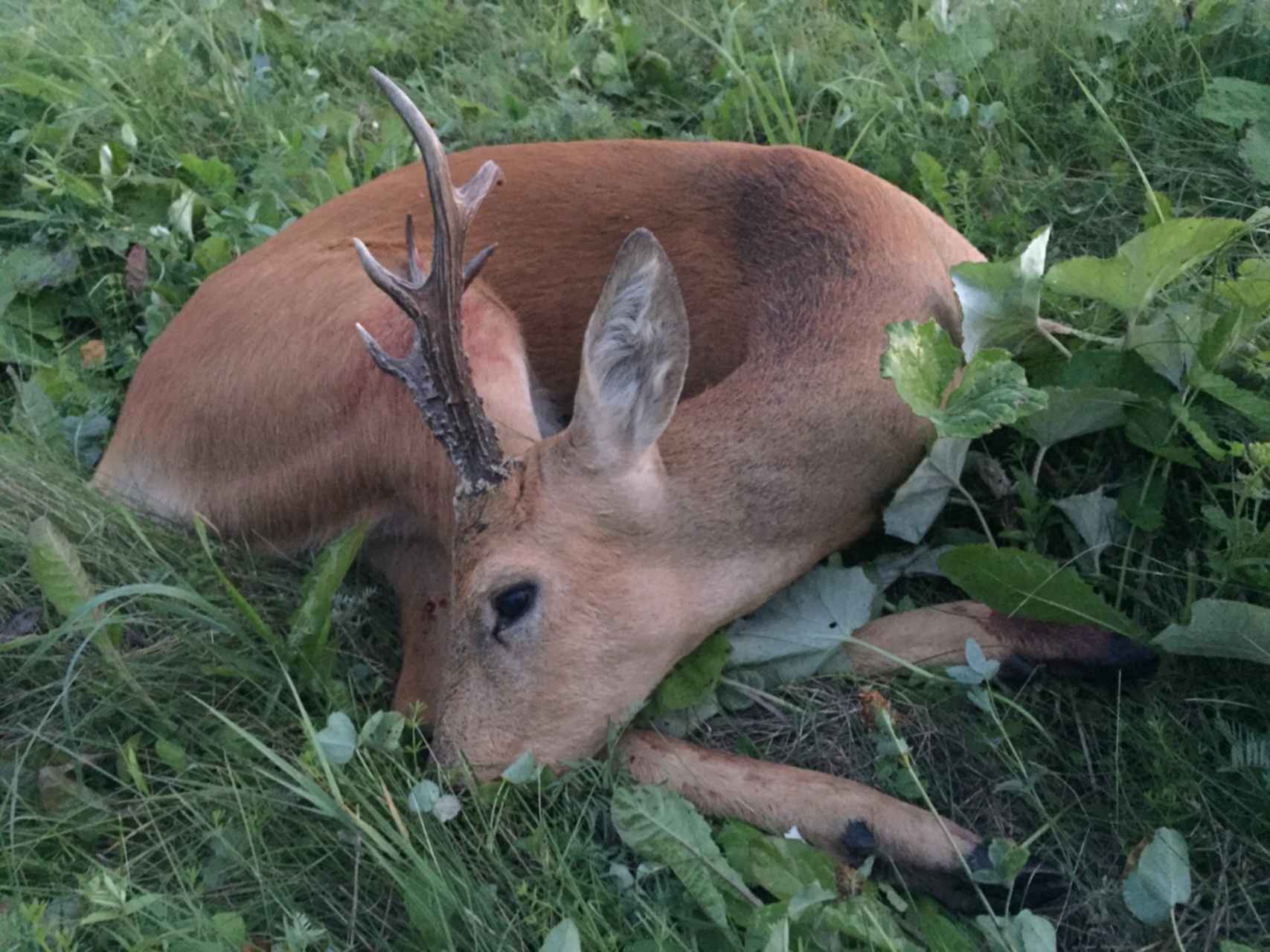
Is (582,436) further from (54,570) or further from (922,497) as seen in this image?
(54,570)

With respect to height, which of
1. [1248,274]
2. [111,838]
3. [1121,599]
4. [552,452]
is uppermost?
[1248,274]

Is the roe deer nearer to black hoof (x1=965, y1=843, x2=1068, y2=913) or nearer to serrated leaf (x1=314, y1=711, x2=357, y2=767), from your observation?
black hoof (x1=965, y1=843, x2=1068, y2=913)

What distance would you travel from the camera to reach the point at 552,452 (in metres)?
2.57

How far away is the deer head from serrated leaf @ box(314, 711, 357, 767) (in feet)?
0.58

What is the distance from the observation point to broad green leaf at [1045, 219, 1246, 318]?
2.49 metres

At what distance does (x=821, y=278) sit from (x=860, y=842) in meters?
1.26

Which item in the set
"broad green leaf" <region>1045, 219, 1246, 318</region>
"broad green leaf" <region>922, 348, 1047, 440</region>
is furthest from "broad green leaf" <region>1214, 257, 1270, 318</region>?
"broad green leaf" <region>922, 348, 1047, 440</region>

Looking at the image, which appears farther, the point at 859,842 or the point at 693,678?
the point at 693,678

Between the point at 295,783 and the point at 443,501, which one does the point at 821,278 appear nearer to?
the point at 443,501

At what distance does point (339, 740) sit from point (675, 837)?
0.65 metres

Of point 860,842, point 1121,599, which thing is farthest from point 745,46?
point 860,842

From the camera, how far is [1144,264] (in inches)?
101

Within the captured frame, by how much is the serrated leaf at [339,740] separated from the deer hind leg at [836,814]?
51cm

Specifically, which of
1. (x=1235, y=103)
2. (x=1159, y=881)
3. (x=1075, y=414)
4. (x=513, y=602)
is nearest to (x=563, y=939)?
(x=513, y=602)
